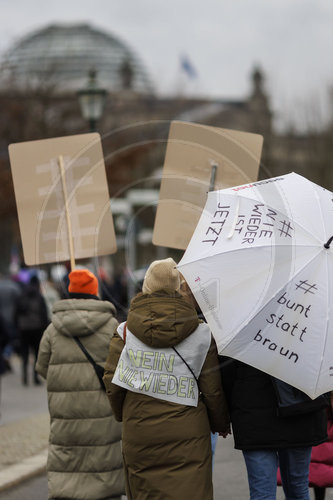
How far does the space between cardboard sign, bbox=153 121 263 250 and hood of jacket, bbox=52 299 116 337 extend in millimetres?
571

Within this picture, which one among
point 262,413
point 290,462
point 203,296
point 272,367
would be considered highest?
point 203,296

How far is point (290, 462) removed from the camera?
4848mm

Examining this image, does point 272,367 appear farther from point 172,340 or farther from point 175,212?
point 175,212

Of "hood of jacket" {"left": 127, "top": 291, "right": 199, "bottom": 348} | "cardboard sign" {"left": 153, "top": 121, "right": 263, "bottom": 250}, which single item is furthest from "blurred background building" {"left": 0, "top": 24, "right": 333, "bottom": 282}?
"hood of jacket" {"left": 127, "top": 291, "right": 199, "bottom": 348}

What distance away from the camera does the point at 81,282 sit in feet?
19.9

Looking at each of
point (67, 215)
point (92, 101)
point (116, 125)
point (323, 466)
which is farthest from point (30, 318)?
point (116, 125)

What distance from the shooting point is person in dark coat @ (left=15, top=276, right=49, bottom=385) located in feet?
47.5

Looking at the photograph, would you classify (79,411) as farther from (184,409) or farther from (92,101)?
(92,101)

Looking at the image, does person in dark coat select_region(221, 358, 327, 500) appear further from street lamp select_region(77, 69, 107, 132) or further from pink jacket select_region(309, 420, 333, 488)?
street lamp select_region(77, 69, 107, 132)

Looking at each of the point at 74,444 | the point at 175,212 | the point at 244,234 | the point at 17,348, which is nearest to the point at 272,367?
the point at 244,234

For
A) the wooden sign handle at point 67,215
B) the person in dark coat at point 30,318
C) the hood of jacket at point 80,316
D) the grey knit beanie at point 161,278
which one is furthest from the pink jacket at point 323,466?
the person in dark coat at point 30,318

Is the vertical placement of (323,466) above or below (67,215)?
Result: below

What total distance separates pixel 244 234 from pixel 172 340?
1.96 ft

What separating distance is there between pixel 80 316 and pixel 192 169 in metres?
1.14
